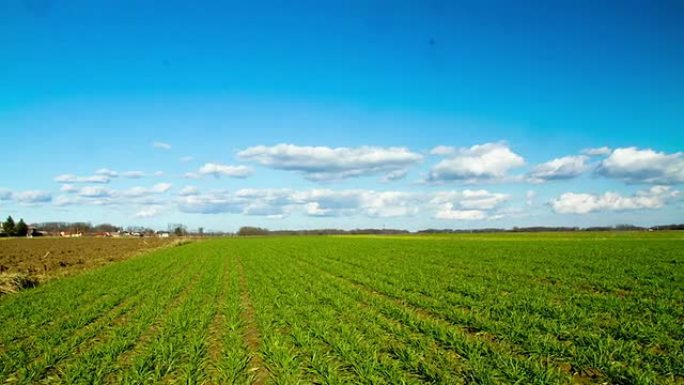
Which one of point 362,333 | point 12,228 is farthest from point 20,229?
point 362,333

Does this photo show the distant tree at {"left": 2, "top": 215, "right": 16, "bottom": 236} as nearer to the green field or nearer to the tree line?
the tree line

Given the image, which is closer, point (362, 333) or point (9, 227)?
point (362, 333)

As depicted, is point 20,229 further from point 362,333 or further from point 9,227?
point 362,333

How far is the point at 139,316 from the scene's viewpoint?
14.6m

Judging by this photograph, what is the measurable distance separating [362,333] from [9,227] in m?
169

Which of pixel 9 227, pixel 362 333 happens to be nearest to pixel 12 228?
pixel 9 227

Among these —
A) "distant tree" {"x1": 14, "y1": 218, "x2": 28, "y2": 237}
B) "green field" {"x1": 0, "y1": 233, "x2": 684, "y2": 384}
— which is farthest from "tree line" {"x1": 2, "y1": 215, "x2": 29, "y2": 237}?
"green field" {"x1": 0, "y1": 233, "x2": 684, "y2": 384}

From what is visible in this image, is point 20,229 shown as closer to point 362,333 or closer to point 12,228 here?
point 12,228

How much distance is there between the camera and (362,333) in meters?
11.4

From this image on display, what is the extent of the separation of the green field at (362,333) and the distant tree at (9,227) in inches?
5942

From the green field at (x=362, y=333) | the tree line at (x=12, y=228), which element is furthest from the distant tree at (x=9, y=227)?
the green field at (x=362, y=333)

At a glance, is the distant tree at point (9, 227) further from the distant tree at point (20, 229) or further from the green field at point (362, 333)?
the green field at point (362, 333)

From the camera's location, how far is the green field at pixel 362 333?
829 centimetres

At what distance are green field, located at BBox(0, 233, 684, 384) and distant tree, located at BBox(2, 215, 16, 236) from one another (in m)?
151
